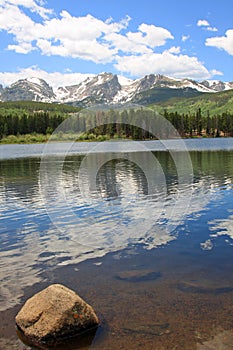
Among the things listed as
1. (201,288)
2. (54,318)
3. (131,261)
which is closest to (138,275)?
(131,261)

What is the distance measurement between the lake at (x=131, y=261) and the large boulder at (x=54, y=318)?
1.66 feet

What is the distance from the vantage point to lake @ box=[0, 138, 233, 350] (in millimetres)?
12391

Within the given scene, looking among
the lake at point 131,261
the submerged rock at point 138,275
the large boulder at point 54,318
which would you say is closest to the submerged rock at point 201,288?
the lake at point 131,261

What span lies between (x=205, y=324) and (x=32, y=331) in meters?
5.90

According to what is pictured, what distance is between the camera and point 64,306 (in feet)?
38.9

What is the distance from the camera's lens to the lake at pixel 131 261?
12.4 metres

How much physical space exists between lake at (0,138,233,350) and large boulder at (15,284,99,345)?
1.66 feet

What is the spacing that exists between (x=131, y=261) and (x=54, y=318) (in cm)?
761

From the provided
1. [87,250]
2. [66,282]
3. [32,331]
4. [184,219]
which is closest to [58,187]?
[184,219]

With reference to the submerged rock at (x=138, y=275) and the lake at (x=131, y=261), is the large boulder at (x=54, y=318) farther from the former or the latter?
the submerged rock at (x=138, y=275)

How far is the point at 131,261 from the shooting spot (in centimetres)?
1880

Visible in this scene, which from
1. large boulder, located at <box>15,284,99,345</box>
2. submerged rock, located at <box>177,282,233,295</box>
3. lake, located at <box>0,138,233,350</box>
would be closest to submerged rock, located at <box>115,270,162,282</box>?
lake, located at <box>0,138,233,350</box>

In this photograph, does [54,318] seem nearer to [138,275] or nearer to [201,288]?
[138,275]

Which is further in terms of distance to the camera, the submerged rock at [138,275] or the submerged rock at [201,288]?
the submerged rock at [138,275]
